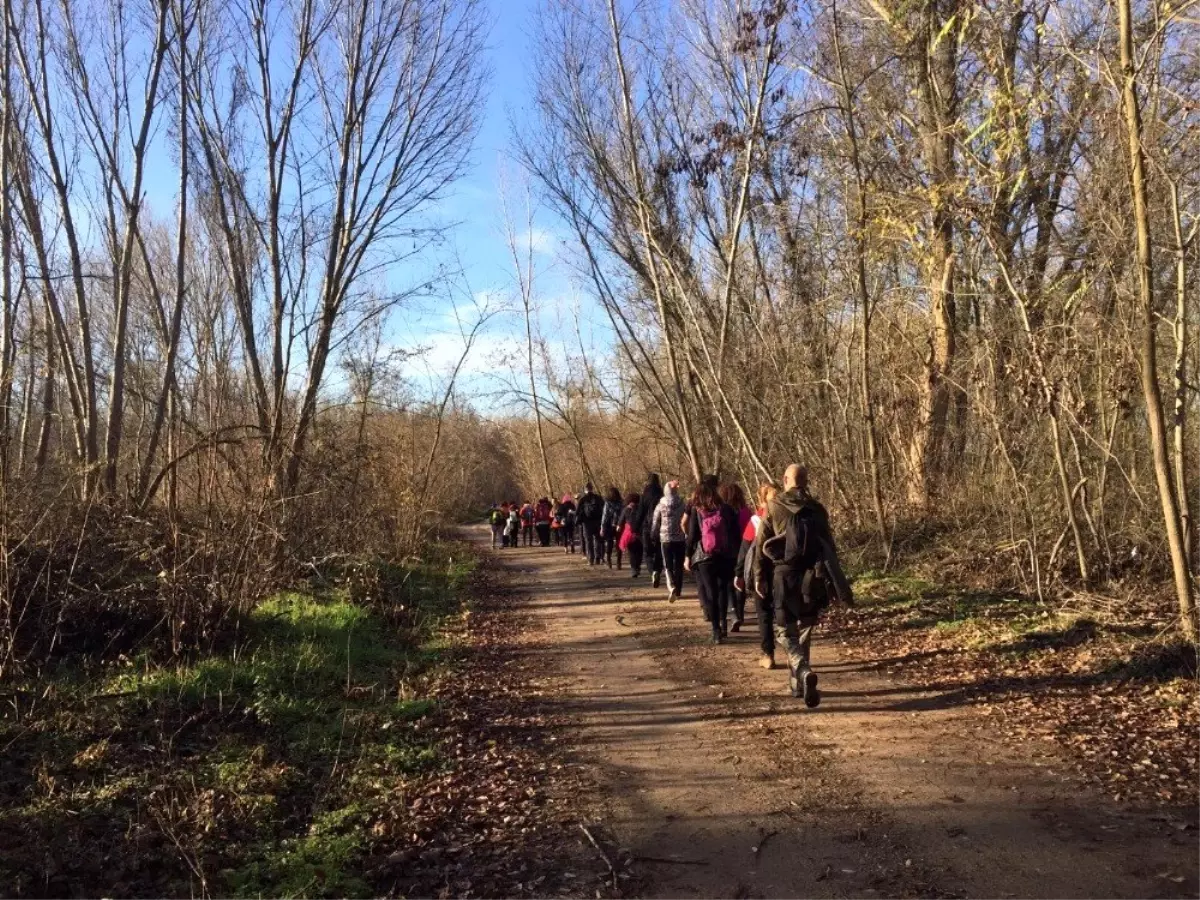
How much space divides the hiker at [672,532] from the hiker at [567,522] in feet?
37.5

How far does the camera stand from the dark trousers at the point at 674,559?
11.3 metres

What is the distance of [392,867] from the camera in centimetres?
433

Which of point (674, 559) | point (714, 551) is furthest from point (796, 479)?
point (674, 559)

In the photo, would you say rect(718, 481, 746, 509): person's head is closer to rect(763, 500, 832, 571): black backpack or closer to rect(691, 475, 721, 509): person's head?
rect(691, 475, 721, 509): person's head

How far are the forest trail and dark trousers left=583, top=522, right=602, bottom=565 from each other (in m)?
10.6

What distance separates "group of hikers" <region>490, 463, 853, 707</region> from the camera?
6566 millimetres

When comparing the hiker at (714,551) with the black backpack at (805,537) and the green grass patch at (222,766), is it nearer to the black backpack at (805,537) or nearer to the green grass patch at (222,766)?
the black backpack at (805,537)

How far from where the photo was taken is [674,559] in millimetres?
11570

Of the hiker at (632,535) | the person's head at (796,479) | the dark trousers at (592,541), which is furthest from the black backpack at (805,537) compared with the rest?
the dark trousers at (592,541)

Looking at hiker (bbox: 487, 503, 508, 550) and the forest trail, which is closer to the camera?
the forest trail

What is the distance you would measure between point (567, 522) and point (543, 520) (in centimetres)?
442

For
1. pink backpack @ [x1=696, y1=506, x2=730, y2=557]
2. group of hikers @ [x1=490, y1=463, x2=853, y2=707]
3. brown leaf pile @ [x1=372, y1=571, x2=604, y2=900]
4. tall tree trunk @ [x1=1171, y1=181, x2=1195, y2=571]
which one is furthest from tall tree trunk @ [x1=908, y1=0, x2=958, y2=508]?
brown leaf pile @ [x1=372, y1=571, x2=604, y2=900]

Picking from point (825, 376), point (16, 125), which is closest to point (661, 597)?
point (825, 376)

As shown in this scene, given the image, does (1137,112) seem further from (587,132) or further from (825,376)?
(587,132)
